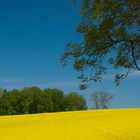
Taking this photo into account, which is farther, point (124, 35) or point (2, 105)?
point (2, 105)

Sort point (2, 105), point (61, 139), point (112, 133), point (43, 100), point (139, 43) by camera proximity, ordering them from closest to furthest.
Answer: point (139, 43) → point (61, 139) → point (112, 133) → point (2, 105) → point (43, 100)

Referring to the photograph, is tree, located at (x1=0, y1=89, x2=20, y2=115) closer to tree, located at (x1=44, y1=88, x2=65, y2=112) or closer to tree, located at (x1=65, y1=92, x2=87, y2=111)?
tree, located at (x1=44, y1=88, x2=65, y2=112)

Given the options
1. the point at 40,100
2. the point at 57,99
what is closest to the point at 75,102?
the point at 57,99

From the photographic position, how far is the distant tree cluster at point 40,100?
98188mm

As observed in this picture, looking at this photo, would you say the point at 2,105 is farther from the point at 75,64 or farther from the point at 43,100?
the point at 75,64

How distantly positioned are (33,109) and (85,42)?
87890 millimetres

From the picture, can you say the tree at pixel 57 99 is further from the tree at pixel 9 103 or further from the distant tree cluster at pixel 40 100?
the tree at pixel 9 103

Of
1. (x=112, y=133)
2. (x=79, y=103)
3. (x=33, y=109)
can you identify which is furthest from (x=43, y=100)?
(x=112, y=133)

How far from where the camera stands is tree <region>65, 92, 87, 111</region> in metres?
102

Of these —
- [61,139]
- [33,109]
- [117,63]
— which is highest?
[33,109]

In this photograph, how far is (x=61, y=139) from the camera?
21422 millimetres

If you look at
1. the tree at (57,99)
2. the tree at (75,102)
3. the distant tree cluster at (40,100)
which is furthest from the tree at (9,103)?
the tree at (75,102)

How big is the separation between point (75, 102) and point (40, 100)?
31.4 ft

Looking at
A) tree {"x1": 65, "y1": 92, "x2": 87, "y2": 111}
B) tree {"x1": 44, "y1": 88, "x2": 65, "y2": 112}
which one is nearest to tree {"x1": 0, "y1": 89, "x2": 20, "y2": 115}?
tree {"x1": 44, "y1": 88, "x2": 65, "y2": 112}
